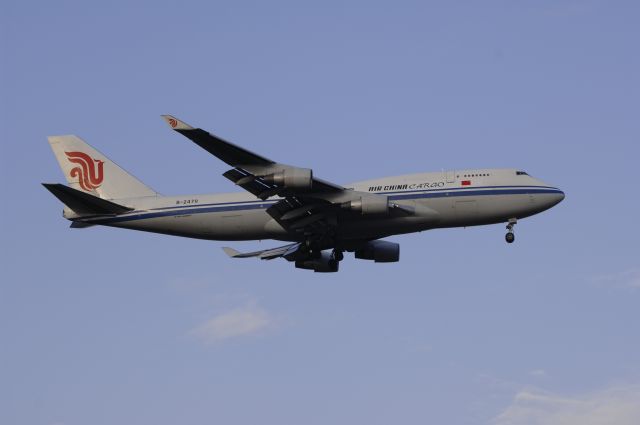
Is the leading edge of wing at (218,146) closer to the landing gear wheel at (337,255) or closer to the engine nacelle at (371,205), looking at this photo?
the engine nacelle at (371,205)

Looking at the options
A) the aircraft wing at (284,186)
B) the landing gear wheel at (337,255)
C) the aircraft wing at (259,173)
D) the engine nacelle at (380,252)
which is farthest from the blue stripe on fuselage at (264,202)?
the engine nacelle at (380,252)

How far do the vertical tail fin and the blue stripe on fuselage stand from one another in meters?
2.26

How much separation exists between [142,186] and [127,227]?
3.15 meters

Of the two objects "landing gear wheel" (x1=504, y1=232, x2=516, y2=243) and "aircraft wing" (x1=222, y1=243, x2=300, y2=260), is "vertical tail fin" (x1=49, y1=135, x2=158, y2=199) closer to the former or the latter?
"aircraft wing" (x1=222, y1=243, x2=300, y2=260)

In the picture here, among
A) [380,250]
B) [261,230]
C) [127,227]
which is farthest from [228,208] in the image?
[380,250]

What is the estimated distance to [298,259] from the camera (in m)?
67.6

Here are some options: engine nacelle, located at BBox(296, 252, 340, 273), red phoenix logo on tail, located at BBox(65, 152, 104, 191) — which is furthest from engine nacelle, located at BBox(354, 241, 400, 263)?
red phoenix logo on tail, located at BBox(65, 152, 104, 191)

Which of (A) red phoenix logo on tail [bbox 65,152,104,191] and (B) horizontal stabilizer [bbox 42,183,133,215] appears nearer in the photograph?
(B) horizontal stabilizer [bbox 42,183,133,215]

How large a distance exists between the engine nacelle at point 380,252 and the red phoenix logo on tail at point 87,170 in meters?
16.4

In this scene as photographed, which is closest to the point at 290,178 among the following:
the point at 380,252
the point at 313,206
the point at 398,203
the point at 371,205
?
the point at 313,206

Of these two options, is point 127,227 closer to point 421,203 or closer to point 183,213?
point 183,213

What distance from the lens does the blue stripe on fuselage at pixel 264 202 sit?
204 feet

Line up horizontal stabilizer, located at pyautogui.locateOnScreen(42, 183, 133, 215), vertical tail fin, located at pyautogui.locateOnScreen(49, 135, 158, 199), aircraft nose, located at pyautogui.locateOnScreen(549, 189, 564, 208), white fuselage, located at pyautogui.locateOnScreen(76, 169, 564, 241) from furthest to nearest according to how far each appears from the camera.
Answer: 1. vertical tail fin, located at pyautogui.locateOnScreen(49, 135, 158, 199)
2. aircraft nose, located at pyautogui.locateOnScreen(549, 189, 564, 208)
3. horizontal stabilizer, located at pyautogui.locateOnScreen(42, 183, 133, 215)
4. white fuselage, located at pyautogui.locateOnScreen(76, 169, 564, 241)

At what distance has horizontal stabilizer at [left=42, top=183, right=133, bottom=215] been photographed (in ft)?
203
